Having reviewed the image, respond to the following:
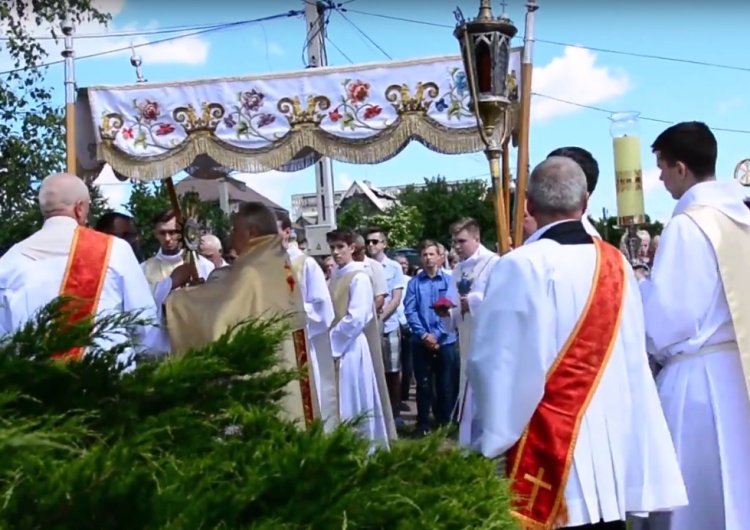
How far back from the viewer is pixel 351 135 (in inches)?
216

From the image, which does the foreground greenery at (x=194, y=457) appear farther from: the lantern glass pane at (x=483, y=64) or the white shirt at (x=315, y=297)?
the white shirt at (x=315, y=297)

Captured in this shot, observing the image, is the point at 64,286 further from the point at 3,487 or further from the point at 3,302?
the point at 3,487

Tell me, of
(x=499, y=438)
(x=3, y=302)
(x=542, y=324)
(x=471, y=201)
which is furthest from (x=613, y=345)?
(x=471, y=201)

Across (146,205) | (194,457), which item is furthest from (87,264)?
(146,205)

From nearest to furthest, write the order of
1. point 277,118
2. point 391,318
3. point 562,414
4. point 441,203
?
point 562,414 < point 277,118 < point 391,318 < point 441,203

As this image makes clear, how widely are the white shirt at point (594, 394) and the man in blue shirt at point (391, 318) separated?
6.29m

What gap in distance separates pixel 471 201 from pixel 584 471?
163ft

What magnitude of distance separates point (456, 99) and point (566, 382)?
284cm

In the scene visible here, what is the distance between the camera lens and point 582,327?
9.26 ft

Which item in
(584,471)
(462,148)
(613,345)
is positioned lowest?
(584,471)

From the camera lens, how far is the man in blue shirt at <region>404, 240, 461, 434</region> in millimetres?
8766

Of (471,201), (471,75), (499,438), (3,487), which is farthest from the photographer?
(471,201)

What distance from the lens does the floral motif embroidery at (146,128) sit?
18.6 feet

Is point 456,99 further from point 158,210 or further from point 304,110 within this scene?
point 158,210
